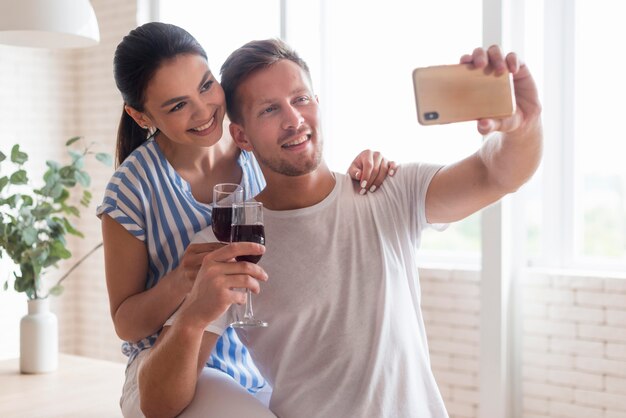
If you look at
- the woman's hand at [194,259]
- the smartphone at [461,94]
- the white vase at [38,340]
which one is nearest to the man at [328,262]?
the woman's hand at [194,259]

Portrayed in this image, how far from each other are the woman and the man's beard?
12 cm

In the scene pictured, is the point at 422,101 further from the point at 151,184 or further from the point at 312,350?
the point at 151,184

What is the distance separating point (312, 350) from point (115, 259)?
0.60m

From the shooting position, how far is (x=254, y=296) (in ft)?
6.90

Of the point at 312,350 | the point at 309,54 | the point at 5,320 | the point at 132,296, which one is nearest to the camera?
the point at 312,350

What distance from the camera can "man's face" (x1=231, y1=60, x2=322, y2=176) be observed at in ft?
6.89

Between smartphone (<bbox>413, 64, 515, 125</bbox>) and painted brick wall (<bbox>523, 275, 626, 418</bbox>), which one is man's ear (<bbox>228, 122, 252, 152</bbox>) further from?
painted brick wall (<bbox>523, 275, 626, 418</bbox>)

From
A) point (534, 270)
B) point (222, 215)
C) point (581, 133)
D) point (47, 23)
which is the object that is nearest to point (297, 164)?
point (222, 215)

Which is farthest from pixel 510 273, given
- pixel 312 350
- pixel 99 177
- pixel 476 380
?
pixel 99 177

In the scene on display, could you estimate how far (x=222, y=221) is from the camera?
1.88 m

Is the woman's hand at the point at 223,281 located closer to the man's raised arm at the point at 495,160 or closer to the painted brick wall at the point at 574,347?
the man's raised arm at the point at 495,160

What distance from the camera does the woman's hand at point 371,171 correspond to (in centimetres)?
215

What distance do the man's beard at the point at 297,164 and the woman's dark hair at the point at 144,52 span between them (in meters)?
0.40

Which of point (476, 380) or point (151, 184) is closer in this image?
point (151, 184)
